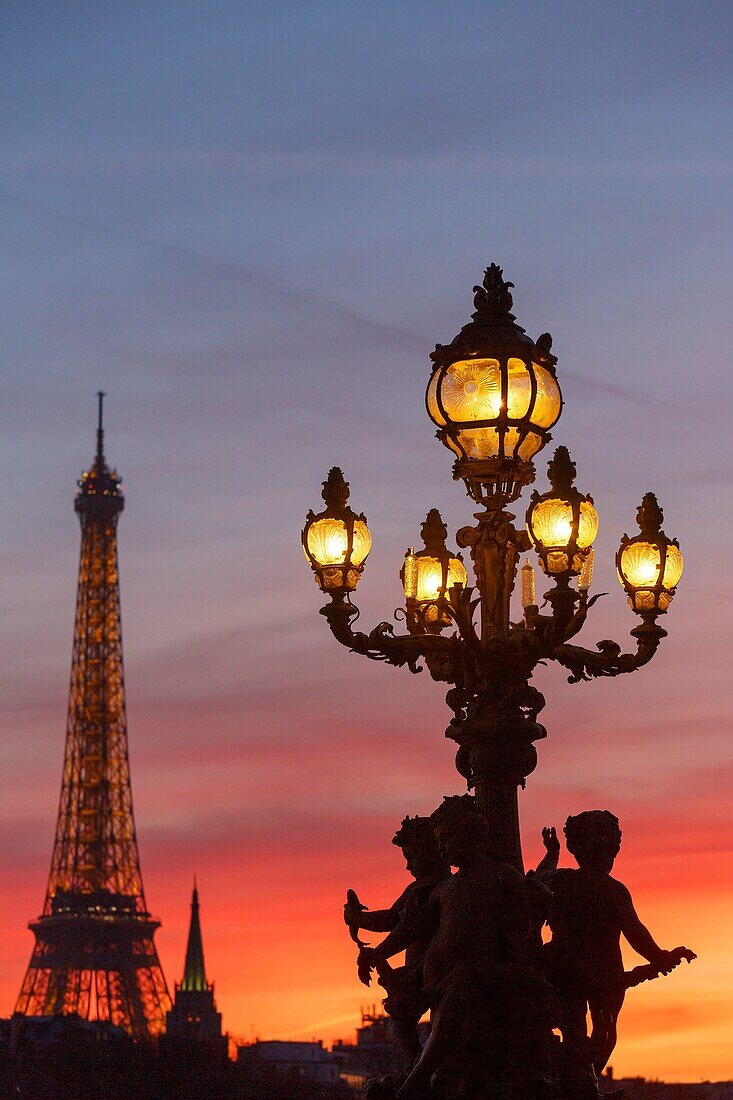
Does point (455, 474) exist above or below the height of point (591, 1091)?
above

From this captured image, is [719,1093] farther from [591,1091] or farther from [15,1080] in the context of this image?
[591,1091]

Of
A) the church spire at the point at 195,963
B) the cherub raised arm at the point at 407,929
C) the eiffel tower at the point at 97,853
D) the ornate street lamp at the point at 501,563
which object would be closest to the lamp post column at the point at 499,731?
the ornate street lamp at the point at 501,563

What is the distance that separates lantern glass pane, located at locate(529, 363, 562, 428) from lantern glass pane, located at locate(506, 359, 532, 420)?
0.24ft

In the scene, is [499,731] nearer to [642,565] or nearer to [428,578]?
[642,565]

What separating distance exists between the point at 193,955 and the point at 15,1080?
194ft

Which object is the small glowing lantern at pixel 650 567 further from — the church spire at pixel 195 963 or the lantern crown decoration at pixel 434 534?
the church spire at pixel 195 963

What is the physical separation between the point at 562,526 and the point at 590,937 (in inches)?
149

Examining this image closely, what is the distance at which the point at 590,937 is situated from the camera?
18328mm

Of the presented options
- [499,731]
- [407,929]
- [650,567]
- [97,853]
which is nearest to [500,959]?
[407,929]

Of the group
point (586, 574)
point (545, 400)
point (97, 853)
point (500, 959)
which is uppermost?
point (97, 853)

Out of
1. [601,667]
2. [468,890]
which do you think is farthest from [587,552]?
[468,890]

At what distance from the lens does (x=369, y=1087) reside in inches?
705

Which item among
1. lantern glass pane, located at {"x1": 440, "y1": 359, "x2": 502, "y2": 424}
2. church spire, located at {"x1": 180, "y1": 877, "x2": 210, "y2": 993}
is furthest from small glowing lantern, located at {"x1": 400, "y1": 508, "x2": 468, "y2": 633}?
church spire, located at {"x1": 180, "y1": 877, "x2": 210, "y2": 993}

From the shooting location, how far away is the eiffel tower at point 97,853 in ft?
421
